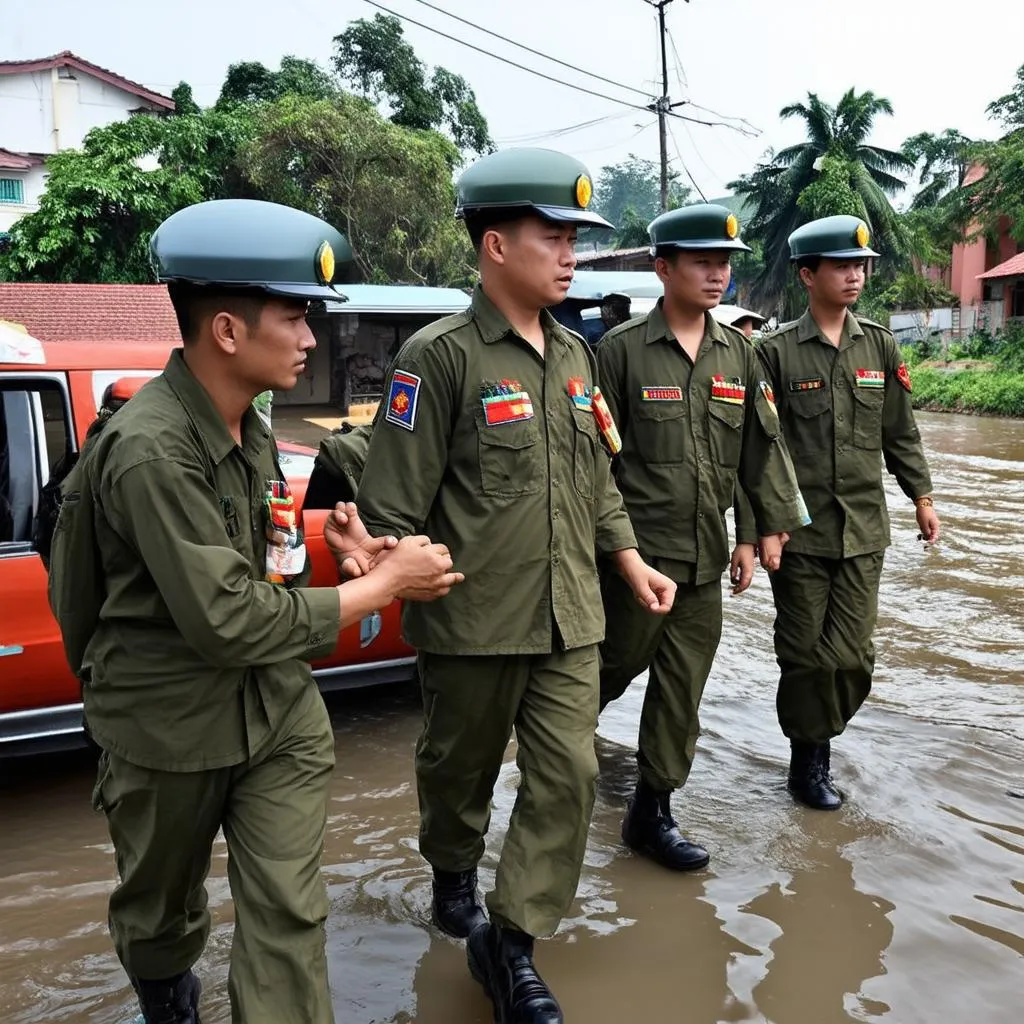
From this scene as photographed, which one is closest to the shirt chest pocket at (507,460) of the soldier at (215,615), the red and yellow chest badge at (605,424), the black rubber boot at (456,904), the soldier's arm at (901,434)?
the red and yellow chest badge at (605,424)

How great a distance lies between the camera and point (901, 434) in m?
4.09

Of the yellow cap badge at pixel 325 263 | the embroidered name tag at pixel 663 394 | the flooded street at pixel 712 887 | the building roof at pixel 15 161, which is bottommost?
the flooded street at pixel 712 887

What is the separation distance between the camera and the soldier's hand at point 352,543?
2318mm

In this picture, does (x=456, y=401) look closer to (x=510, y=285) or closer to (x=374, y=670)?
(x=510, y=285)

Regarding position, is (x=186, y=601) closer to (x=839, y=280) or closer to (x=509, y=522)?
(x=509, y=522)

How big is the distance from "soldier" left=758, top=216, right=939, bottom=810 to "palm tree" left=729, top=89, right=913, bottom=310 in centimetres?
2949

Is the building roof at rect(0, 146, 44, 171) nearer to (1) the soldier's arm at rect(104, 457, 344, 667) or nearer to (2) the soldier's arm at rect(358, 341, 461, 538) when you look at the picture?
(2) the soldier's arm at rect(358, 341, 461, 538)

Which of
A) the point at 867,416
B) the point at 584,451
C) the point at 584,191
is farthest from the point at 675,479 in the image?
the point at 584,191

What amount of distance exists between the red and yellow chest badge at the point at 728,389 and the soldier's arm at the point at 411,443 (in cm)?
114

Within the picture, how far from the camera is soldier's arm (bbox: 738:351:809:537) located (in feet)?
11.7

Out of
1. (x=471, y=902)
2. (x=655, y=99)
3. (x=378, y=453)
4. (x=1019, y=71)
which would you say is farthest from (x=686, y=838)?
(x=1019, y=71)

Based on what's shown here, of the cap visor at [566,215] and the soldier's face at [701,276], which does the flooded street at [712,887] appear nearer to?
the soldier's face at [701,276]

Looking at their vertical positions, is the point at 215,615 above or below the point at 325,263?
below

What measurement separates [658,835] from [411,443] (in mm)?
1630
